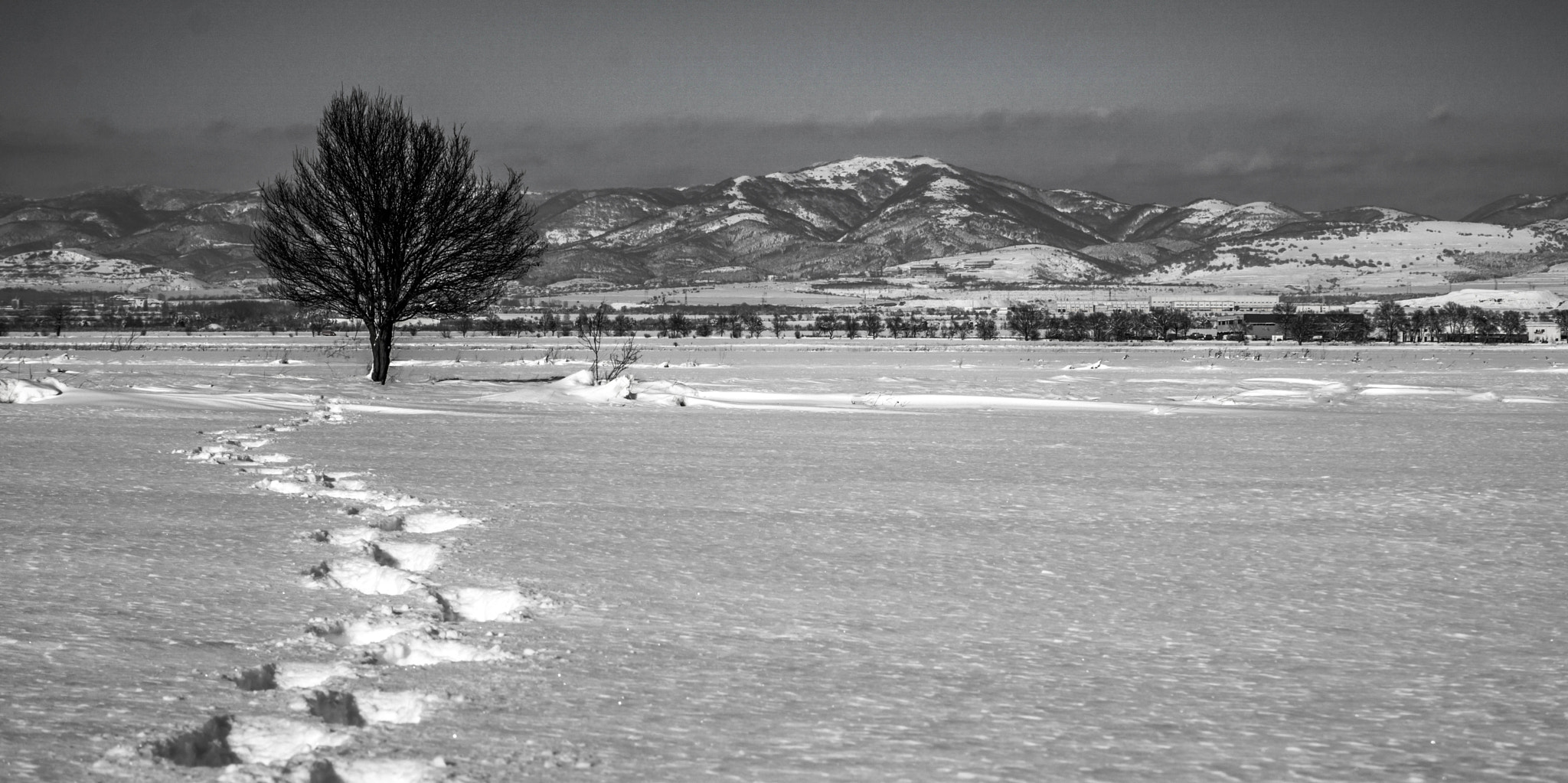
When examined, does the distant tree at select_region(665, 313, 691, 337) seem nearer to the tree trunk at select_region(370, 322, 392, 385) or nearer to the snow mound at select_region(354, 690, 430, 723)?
the tree trunk at select_region(370, 322, 392, 385)

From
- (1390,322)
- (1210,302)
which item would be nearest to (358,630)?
(1390,322)

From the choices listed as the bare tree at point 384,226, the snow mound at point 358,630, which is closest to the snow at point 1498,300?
the bare tree at point 384,226

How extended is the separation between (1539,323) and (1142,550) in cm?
12266

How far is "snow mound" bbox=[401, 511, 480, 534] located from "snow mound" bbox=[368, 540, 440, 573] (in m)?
0.73

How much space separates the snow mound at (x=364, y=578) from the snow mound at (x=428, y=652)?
4.27 feet

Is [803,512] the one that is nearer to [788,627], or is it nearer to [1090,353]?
[788,627]

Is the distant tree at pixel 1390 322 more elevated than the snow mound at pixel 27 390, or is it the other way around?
the distant tree at pixel 1390 322

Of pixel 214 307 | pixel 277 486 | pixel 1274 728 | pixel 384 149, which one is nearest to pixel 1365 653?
pixel 1274 728

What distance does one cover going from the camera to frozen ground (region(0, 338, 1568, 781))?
4.57 metres

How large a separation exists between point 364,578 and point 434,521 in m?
2.38

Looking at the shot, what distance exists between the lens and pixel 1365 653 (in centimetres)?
611

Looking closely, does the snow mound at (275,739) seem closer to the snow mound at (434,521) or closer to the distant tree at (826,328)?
the snow mound at (434,521)

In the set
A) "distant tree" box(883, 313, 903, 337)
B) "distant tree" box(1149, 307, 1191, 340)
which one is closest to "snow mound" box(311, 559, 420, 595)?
"distant tree" box(883, 313, 903, 337)

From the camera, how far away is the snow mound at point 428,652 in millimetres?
5543
